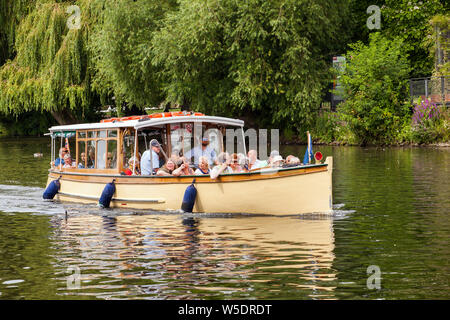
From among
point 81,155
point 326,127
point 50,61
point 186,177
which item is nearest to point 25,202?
point 81,155

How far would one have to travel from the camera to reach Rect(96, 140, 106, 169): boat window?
2228 cm

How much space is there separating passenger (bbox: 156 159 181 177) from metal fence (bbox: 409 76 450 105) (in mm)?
25203

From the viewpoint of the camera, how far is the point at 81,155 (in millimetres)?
23453

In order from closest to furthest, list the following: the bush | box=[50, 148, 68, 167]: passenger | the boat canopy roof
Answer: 1. the boat canopy roof
2. box=[50, 148, 68, 167]: passenger
3. the bush

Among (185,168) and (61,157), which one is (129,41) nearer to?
(61,157)

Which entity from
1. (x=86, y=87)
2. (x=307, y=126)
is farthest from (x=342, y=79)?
(x=86, y=87)

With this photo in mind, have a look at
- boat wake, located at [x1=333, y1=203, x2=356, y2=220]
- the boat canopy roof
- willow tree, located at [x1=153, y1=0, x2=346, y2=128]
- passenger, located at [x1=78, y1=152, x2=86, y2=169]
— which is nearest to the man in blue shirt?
passenger, located at [x1=78, y1=152, x2=86, y2=169]

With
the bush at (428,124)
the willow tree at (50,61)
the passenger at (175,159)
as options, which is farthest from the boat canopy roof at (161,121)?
the willow tree at (50,61)

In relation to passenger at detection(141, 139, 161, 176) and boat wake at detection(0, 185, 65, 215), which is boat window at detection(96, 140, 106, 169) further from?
passenger at detection(141, 139, 161, 176)

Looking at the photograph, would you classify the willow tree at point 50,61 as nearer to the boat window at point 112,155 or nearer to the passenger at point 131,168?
the boat window at point 112,155

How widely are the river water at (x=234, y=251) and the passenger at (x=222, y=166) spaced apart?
1.04 meters

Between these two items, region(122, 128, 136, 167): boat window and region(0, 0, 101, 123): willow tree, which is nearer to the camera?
region(122, 128, 136, 167): boat window

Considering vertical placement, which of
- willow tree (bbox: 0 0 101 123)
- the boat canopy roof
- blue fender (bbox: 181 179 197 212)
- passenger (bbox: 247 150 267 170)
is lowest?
blue fender (bbox: 181 179 197 212)

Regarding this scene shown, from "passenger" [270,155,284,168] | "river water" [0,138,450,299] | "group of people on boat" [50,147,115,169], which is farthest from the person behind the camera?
"group of people on boat" [50,147,115,169]
